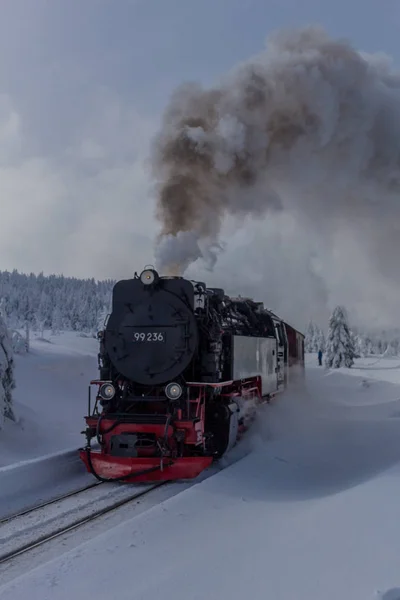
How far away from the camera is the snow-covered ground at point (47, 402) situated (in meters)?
14.4

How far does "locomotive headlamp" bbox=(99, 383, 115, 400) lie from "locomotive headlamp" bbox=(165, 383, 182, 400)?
1.01 m

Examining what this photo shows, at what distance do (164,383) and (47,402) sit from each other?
1523cm

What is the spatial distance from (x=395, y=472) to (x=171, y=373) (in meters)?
3.56

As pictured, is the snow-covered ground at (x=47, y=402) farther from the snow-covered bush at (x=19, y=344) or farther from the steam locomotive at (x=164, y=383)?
the steam locomotive at (x=164, y=383)

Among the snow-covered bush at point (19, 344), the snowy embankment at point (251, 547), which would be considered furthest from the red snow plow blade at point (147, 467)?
the snow-covered bush at point (19, 344)

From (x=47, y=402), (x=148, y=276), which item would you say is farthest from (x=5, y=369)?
(x=47, y=402)

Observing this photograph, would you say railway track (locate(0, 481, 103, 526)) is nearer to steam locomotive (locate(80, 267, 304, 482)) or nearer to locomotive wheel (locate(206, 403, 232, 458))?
steam locomotive (locate(80, 267, 304, 482))

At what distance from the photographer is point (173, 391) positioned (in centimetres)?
810

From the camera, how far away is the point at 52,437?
16266 mm

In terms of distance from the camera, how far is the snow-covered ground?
47.1 feet

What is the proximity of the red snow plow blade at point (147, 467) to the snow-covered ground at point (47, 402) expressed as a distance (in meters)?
3.49

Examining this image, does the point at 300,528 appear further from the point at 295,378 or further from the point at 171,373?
the point at 295,378

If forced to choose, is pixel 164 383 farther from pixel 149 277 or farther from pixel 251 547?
pixel 251 547

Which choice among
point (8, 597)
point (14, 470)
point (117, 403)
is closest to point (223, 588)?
point (8, 597)
